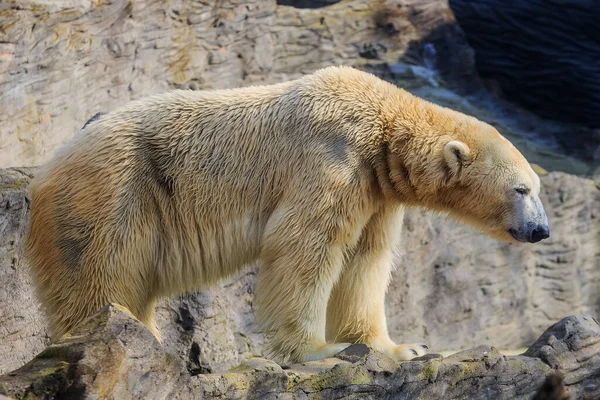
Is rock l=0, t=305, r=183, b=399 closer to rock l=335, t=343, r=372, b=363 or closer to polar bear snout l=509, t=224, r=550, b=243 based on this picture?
rock l=335, t=343, r=372, b=363

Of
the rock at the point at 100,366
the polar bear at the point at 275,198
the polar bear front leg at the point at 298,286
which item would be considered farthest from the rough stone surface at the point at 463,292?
the rock at the point at 100,366

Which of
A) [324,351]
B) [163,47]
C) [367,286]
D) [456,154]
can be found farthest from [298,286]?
[163,47]

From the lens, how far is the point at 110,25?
723 cm

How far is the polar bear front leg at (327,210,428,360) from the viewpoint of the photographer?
4973 mm

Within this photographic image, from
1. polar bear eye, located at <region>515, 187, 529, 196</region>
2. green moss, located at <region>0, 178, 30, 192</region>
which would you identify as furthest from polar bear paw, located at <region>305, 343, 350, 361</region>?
green moss, located at <region>0, 178, 30, 192</region>

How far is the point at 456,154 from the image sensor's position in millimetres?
4738

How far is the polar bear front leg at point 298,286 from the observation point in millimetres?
4539

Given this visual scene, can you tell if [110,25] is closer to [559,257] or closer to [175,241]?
[175,241]

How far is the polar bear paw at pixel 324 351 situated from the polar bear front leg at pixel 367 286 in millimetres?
518

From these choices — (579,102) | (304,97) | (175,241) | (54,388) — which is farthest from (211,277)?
(579,102)

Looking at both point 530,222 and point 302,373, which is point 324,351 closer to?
point 302,373

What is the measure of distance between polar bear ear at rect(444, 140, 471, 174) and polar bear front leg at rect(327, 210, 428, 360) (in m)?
0.45

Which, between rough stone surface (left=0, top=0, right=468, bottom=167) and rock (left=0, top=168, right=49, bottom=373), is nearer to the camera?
rock (left=0, top=168, right=49, bottom=373)

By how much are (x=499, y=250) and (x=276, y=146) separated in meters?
3.87
